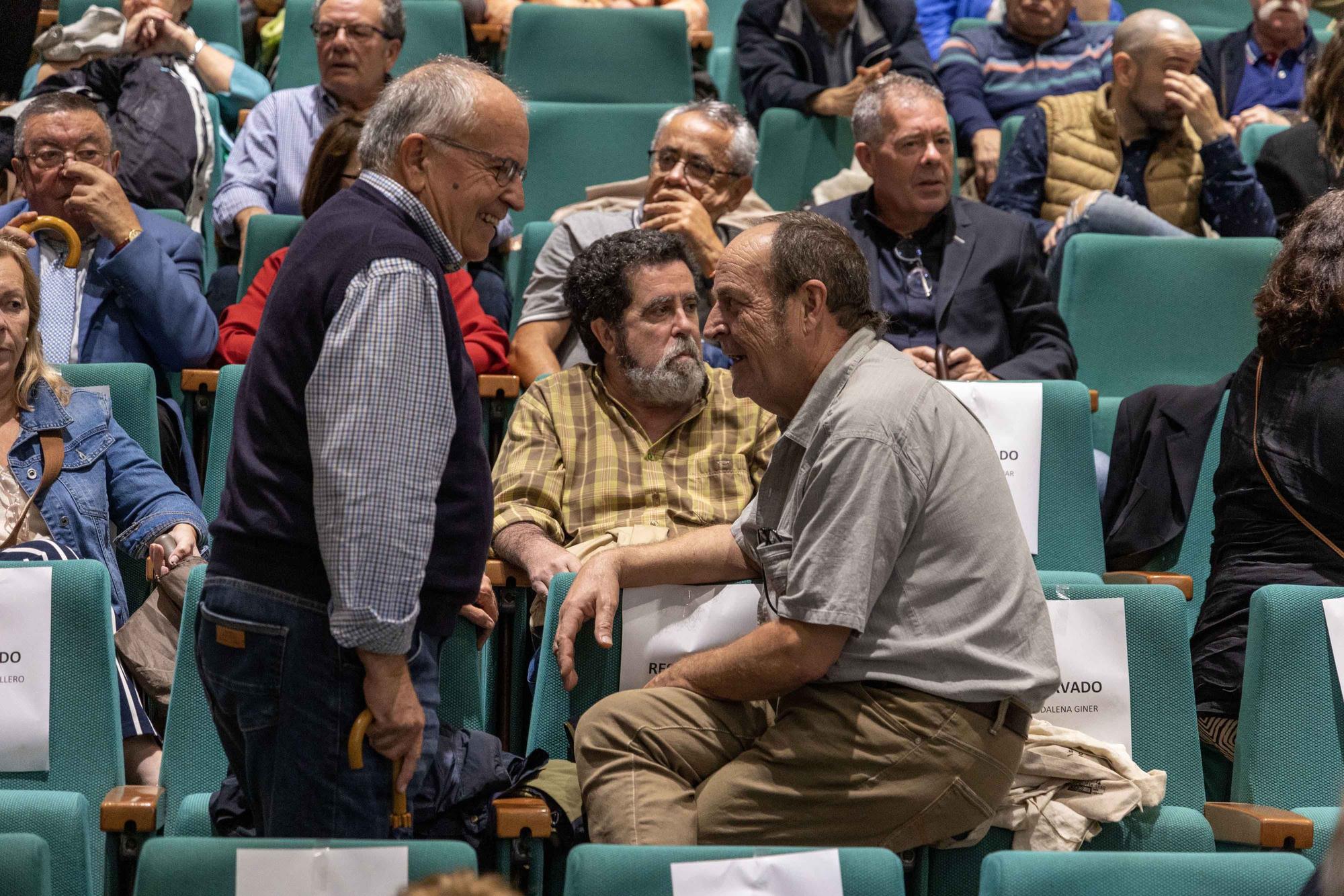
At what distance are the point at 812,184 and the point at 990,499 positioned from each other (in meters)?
2.48

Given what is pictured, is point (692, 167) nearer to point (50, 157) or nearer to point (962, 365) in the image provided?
point (962, 365)

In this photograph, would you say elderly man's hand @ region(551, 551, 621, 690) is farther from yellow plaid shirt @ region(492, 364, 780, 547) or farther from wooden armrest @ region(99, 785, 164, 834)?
wooden armrest @ region(99, 785, 164, 834)

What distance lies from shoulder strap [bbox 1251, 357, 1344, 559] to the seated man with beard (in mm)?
813

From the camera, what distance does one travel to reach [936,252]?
337 centimetres

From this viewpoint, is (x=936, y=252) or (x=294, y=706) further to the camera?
(x=936, y=252)

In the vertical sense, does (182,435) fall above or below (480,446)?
below

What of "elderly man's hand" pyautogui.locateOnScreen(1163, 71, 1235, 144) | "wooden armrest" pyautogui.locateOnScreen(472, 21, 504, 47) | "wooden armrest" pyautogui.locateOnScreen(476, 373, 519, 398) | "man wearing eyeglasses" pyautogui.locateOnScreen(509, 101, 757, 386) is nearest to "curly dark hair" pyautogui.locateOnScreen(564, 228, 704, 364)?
"wooden armrest" pyautogui.locateOnScreen(476, 373, 519, 398)

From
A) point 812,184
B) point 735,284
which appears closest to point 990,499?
point 735,284

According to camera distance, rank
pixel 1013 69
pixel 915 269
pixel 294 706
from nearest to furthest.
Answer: pixel 294 706, pixel 915 269, pixel 1013 69

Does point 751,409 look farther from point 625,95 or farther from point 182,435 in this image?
point 625,95

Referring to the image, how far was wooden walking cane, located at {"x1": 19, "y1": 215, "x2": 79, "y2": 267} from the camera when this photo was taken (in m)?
2.89

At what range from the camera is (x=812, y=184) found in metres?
4.19

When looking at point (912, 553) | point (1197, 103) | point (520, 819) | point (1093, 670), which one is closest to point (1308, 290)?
point (1093, 670)

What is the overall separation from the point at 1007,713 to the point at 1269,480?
893 mm
